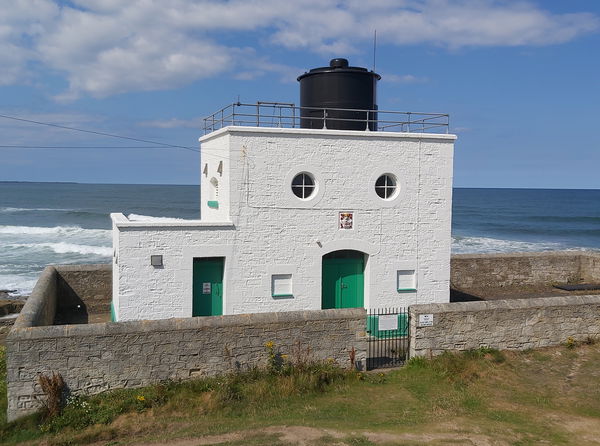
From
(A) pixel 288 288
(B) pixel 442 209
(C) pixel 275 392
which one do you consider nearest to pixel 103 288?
(A) pixel 288 288

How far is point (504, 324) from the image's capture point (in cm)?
1205

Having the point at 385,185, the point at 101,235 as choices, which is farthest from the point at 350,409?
the point at 101,235

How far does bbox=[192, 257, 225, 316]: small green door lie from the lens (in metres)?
13.4

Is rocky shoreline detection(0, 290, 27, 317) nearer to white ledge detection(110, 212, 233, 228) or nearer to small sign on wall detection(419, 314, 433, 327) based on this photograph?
white ledge detection(110, 212, 233, 228)

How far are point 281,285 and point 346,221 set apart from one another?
7.10 feet

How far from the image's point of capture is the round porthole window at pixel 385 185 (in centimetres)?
1430

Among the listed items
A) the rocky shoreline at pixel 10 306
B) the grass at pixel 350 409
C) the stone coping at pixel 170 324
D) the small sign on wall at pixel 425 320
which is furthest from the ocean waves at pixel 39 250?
the small sign on wall at pixel 425 320

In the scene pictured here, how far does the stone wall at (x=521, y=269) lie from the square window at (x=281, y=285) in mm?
7165

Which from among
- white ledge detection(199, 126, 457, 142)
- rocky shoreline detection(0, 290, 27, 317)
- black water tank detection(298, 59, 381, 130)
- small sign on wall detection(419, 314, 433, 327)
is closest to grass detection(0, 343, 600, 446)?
small sign on wall detection(419, 314, 433, 327)

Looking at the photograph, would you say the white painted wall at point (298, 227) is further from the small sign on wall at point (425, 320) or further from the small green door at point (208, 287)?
the small sign on wall at point (425, 320)

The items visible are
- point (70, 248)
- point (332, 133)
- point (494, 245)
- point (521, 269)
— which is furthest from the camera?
point (494, 245)

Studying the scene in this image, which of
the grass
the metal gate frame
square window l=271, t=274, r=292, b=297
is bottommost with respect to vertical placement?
the grass

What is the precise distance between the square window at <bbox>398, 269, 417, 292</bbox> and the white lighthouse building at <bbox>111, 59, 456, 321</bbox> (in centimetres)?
3

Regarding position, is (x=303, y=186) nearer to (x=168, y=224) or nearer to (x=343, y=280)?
(x=343, y=280)
